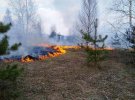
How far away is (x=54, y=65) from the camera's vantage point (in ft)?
51.8

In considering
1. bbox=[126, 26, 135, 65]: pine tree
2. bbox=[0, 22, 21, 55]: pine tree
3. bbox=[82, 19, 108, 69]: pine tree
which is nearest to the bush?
bbox=[0, 22, 21, 55]: pine tree

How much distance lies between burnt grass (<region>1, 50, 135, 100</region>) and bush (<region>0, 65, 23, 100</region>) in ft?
1.88

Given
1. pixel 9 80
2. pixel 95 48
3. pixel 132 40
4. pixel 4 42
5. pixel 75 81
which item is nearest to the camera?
pixel 4 42

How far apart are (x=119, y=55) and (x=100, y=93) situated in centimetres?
839

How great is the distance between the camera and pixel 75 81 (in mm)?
13453

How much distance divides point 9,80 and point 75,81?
12.7 ft

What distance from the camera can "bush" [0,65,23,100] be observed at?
9098mm

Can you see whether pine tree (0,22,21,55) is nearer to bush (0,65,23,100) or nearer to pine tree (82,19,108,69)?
bush (0,65,23,100)

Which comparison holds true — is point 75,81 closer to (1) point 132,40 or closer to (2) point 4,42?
(2) point 4,42

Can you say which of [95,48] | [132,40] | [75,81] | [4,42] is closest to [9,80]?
[4,42]

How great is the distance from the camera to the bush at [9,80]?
910cm

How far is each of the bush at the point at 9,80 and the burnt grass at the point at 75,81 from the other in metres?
0.57

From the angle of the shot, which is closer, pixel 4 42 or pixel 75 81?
pixel 4 42

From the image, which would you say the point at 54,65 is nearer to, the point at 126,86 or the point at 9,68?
the point at 126,86
